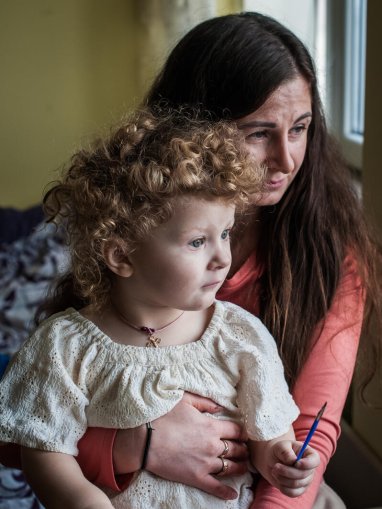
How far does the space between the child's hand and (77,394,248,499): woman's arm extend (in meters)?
0.10

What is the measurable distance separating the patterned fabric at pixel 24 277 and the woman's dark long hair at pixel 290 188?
1.41 meters

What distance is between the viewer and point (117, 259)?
1220 mm

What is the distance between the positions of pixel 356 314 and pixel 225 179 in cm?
50

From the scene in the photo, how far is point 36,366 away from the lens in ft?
3.98

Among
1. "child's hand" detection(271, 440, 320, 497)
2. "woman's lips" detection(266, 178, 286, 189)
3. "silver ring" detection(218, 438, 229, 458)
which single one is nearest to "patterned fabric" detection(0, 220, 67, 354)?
"woman's lips" detection(266, 178, 286, 189)

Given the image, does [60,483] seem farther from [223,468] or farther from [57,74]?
[57,74]

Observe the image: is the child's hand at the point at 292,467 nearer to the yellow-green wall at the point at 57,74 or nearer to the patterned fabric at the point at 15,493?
the patterned fabric at the point at 15,493

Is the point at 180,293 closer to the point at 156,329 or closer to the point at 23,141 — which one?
the point at 156,329

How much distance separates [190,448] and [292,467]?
174 millimetres

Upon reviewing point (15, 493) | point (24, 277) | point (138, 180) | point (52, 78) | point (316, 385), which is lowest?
point (15, 493)

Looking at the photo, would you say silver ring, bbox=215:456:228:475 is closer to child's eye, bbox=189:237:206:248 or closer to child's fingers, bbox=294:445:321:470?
child's fingers, bbox=294:445:321:470

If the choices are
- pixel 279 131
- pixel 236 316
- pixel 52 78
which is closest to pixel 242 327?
pixel 236 316

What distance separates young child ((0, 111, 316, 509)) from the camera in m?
1.18

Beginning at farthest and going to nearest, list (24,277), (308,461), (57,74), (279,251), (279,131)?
(57,74)
(24,277)
(279,251)
(279,131)
(308,461)
